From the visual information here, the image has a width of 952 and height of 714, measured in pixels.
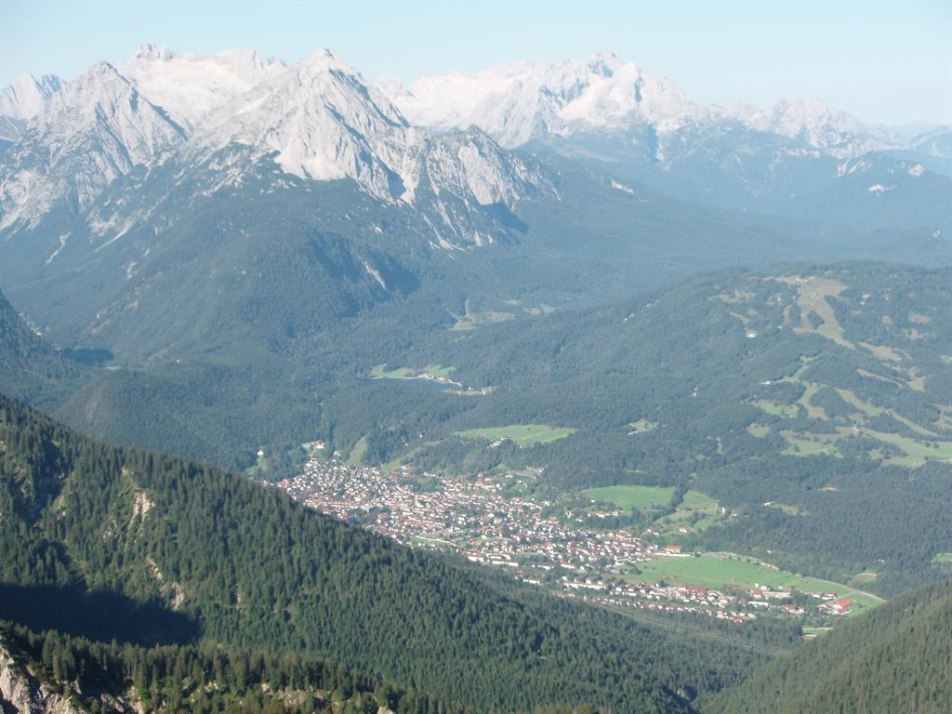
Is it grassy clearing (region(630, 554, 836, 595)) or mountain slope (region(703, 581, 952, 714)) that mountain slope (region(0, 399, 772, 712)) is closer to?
mountain slope (region(703, 581, 952, 714))

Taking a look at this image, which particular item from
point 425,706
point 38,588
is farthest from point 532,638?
point 38,588

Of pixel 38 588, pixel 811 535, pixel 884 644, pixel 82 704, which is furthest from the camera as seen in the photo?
pixel 811 535

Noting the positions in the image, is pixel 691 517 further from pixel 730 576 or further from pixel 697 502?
pixel 730 576

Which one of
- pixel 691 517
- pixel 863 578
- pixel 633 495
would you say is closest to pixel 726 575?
pixel 863 578

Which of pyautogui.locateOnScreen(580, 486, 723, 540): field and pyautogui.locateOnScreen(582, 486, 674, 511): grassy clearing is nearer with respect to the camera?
pyautogui.locateOnScreen(580, 486, 723, 540): field

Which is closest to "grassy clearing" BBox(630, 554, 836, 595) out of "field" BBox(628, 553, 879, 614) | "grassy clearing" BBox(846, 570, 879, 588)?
"field" BBox(628, 553, 879, 614)

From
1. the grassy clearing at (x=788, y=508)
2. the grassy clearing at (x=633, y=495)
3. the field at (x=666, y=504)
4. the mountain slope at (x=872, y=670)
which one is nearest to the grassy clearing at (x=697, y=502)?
the field at (x=666, y=504)

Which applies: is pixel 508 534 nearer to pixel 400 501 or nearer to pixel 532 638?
pixel 400 501
